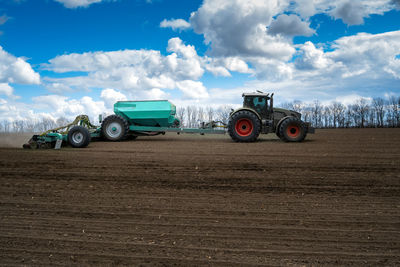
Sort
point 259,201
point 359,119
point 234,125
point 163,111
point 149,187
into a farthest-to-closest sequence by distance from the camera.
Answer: point 359,119, point 163,111, point 234,125, point 149,187, point 259,201

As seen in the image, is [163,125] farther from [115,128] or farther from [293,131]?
[293,131]

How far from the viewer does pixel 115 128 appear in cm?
1437

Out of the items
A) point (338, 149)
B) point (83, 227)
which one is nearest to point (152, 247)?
point (83, 227)

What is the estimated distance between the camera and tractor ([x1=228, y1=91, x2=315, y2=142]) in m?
12.8

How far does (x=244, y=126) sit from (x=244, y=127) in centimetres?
5

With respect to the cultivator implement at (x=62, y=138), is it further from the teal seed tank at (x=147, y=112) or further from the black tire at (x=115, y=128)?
the teal seed tank at (x=147, y=112)

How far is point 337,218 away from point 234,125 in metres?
8.37

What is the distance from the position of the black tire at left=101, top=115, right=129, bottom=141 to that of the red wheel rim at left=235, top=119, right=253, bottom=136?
5.73 meters

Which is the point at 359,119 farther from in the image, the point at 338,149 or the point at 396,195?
the point at 396,195

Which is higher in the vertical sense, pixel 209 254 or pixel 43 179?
pixel 43 179

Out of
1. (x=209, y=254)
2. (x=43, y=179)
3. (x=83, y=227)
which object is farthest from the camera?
(x=43, y=179)

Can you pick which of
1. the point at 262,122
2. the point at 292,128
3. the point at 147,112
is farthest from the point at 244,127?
the point at 147,112

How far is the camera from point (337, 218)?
495 centimetres

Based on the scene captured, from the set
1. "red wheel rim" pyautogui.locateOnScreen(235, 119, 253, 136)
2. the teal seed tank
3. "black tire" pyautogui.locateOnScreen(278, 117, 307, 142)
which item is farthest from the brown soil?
the teal seed tank
